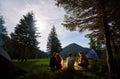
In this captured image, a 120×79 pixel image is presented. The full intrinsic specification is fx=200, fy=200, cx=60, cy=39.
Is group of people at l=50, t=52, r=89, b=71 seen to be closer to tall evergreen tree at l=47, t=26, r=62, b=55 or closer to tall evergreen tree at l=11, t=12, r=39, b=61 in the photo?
tall evergreen tree at l=11, t=12, r=39, b=61

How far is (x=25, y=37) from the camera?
4559 cm

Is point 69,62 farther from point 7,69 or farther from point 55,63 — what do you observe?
point 7,69

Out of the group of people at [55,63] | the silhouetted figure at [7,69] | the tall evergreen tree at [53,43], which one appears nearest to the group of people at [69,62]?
the group of people at [55,63]

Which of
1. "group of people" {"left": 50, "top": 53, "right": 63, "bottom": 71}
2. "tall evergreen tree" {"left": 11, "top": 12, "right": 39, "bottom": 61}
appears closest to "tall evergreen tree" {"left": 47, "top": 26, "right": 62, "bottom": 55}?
"tall evergreen tree" {"left": 11, "top": 12, "right": 39, "bottom": 61}

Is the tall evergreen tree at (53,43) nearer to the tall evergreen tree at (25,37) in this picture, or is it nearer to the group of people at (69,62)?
the tall evergreen tree at (25,37)

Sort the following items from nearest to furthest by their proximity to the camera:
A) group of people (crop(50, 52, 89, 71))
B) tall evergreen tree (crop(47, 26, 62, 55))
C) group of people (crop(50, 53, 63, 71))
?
1. group of people (crop(50, 52, 89, 71))
2. group of people (crop(50, 53, 63, 71))
3. tall evergreen tree (crop(47, 26, 62, 55))

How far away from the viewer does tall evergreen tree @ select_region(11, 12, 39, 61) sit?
44.8m

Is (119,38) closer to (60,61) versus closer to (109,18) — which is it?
(109,18)

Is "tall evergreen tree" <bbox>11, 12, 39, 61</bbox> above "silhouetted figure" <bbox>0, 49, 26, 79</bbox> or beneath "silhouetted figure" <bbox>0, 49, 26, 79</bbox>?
above

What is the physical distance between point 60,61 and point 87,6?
5.49 meters

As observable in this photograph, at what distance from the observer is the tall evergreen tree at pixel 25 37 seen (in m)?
44.8

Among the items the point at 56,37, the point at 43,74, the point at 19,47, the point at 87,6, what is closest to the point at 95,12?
the point at 87,6

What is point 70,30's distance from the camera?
17125mm

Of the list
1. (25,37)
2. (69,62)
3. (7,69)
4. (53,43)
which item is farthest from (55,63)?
(53,43)
